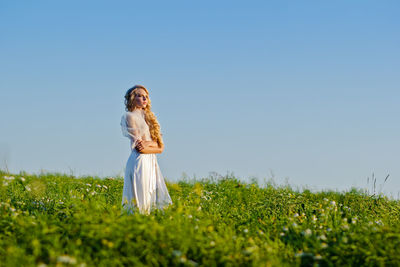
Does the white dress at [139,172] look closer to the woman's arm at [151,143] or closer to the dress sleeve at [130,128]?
the dress sleeve at [130,128]

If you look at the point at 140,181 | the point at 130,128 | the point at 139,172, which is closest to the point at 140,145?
the point at 130,128

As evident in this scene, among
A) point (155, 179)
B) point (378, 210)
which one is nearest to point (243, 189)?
point (378, 210)

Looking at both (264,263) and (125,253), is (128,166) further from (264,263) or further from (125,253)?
(264,263)

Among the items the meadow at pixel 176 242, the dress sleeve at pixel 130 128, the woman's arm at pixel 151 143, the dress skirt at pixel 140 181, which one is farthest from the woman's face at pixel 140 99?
the meadow at pixel 176 242

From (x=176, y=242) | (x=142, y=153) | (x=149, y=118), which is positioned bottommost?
(x=176, y=242)

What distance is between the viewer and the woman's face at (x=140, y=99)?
7578 mm

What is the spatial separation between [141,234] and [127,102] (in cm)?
345

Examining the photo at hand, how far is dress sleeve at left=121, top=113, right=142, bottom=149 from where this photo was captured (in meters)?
7.30

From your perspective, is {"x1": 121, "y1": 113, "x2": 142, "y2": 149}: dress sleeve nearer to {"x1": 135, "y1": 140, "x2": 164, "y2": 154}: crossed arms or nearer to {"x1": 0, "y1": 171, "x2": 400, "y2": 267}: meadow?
{"x1": 135, "y1": 140, "x2": 164, "y2": 154}: crossed arms

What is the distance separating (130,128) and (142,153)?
508 millimetres

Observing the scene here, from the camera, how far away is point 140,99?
7.56m

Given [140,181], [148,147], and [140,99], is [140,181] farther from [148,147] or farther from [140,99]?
[140,99]

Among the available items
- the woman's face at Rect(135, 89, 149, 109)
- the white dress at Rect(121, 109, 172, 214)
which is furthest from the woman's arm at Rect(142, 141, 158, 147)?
the woman's face at Rect(135, 89, 149, 109)

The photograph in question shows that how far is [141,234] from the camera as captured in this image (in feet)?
15.9
